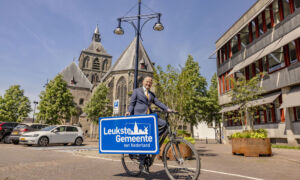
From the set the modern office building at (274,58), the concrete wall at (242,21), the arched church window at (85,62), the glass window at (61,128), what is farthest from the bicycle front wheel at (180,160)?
the arched church window at (85,62)

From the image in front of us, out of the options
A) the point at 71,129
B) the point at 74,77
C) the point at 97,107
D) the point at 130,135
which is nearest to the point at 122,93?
the point at 97,107

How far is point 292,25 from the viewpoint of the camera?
1372 centimetres

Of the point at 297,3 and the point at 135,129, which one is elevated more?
the point at 297,3

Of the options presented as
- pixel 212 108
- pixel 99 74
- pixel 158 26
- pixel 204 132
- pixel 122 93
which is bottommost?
pixel 204 132

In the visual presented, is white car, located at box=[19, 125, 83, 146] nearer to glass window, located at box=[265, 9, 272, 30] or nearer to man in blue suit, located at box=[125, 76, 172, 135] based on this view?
man in blue suit, located at box=[125, 76, 172, 135]

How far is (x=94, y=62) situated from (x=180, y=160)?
68.5m

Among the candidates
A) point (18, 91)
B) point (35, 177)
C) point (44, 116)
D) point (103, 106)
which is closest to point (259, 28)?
point (35, 177)

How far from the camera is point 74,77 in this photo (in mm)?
58438

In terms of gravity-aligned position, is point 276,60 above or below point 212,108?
above

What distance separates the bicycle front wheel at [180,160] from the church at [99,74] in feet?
55.4

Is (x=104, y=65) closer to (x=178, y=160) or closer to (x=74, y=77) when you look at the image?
(x=74, y=77)

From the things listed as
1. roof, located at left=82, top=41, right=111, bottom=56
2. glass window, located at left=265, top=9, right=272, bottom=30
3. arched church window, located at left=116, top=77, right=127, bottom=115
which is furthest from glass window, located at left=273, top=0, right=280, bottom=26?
roof, located at left=82, top=41, right=111, bottom=56

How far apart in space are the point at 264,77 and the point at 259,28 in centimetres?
468

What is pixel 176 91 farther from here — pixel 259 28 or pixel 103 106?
pixel 103 106
